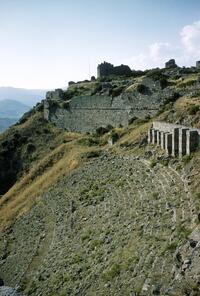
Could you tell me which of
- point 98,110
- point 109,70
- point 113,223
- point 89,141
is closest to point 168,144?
point 113,223

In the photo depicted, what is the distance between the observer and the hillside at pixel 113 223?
52.7 ft

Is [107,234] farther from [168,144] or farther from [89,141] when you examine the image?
[89,141]

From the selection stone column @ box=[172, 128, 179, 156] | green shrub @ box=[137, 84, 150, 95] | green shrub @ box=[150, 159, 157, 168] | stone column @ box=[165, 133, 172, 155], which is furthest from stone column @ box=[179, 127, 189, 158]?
green shrub @ box=[137, 84, 150, 95]

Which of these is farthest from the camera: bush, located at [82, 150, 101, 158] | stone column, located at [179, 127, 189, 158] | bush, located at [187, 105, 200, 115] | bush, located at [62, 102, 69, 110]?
bush, located at [62, 102, 69, 110]

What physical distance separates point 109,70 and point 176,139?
72.8 meters

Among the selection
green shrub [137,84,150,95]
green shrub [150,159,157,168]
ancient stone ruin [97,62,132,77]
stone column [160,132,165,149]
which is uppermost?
ancient stone ruin [97,62,132,77]

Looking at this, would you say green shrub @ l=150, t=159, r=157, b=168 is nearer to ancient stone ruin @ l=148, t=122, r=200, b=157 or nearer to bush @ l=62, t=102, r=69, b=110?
ancient stone ruin @ l=148, t=122, r=200, b=157

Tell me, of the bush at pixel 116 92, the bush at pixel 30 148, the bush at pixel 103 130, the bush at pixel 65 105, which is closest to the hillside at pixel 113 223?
the bush at pixel 103 130

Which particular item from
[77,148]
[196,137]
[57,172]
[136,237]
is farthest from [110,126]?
[136,237]

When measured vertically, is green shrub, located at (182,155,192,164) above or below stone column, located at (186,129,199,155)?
below

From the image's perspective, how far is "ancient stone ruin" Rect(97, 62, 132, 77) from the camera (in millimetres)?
96000

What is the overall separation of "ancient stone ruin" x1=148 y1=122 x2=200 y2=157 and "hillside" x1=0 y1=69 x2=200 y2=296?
52 cm

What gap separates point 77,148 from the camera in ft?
155

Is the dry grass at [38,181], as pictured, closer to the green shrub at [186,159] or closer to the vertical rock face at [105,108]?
the vertical rock face at [105,108]
